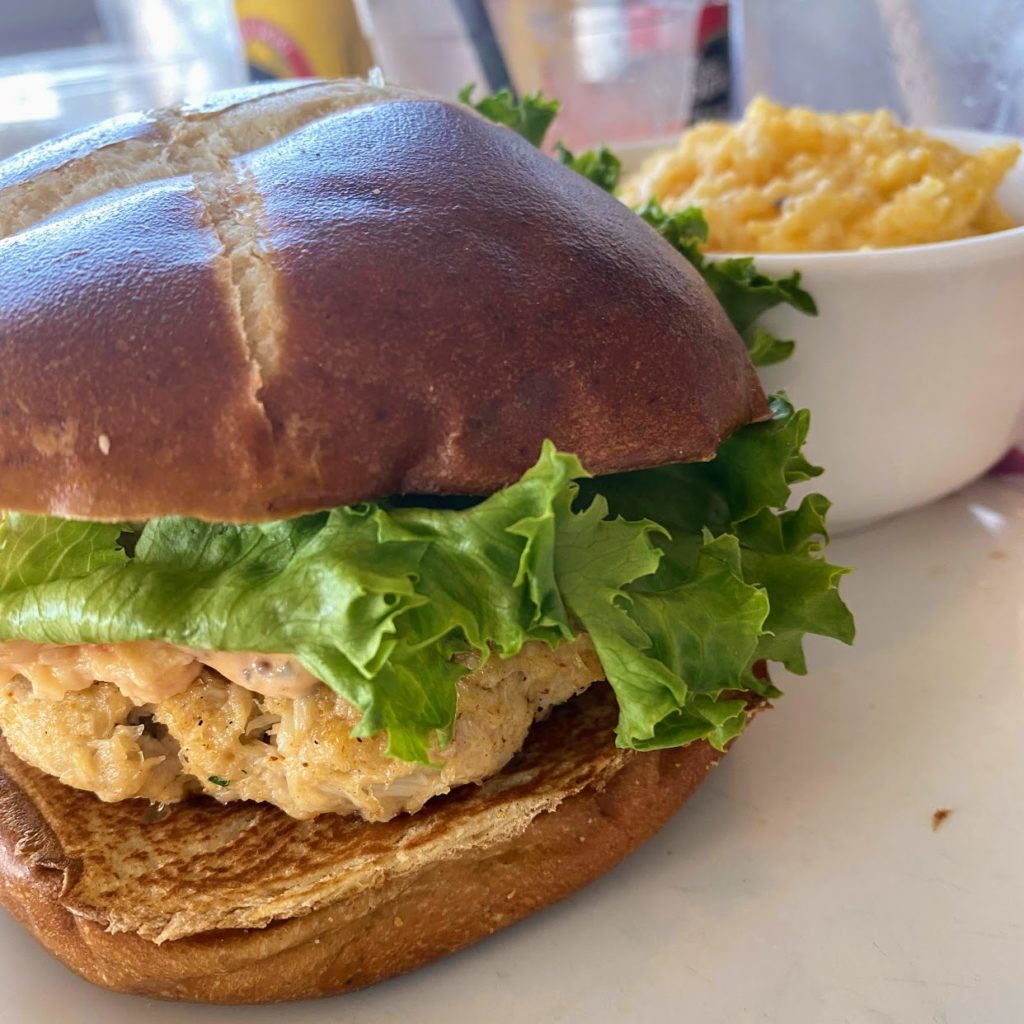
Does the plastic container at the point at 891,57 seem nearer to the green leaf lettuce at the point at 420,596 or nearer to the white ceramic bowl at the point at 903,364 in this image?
the white ceramic bowl at the point at 903,364

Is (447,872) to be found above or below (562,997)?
above

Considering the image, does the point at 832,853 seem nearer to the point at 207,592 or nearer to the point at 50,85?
the point at 207,592

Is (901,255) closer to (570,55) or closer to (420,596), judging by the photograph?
(420,596)

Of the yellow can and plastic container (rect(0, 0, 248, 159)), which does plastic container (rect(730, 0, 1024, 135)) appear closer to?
the yellow can

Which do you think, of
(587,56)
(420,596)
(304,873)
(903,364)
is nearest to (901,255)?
(903,364)

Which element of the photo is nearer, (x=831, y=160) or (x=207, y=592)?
(x=207, y=592)

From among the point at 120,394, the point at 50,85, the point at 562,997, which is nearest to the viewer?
the point at 120,394

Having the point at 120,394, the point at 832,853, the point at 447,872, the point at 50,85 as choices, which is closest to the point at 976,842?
the point at 832,853
